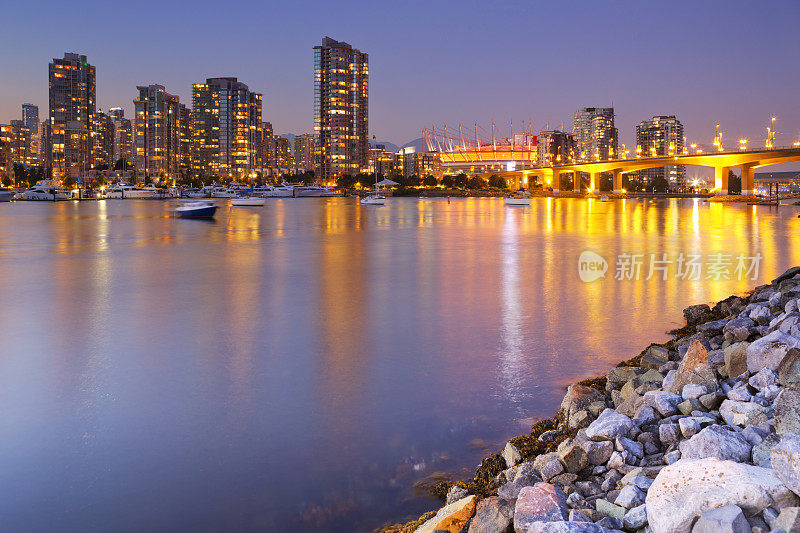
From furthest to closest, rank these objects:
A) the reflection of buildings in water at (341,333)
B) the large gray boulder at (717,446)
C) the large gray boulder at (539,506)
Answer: the reflection of buildings in water at (341,333) < the large gray boulder at (717,446) < the large gray boulder at (539,506)

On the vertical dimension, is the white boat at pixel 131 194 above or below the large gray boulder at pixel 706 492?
above

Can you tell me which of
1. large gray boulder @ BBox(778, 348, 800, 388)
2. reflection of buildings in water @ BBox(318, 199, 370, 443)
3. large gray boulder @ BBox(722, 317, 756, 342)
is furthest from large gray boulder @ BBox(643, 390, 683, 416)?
large gray boulder @ BBox(722, 317, 756, 342)

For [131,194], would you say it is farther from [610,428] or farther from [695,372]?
[610,428]

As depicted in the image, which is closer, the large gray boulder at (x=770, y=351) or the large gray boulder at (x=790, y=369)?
the large gray boulder at (x=790, y=369)

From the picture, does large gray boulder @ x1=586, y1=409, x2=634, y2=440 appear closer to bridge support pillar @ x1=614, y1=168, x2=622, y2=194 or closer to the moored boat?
the moored boat

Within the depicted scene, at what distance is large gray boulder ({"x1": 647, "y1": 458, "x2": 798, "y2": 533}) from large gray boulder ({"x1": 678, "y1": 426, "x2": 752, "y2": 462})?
1.35 ft

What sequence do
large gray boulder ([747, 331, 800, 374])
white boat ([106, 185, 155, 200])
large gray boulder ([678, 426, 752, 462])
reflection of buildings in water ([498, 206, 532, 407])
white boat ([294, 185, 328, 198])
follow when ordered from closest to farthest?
large gray boulder ([678, 426, 752, 462])
large gray boulder ([747, 331, 800, 374])
reflection of buildings in water ([498, 206, 532, 407])
white boat ([106, 185, 155, 200])
white boat ([294, 185, 328, 198])

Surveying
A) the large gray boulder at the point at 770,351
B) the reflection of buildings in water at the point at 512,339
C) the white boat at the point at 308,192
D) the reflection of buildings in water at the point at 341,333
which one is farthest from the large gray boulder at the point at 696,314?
the white boat at the point at 308,192

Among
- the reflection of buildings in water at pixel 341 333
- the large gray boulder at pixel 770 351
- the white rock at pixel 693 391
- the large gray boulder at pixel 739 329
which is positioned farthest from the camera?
the large gray boulder at pixel 739 329

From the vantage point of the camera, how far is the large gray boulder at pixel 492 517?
437cm

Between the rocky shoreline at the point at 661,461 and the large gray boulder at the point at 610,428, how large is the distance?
1 centimetres

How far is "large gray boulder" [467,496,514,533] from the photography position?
14.3 ft

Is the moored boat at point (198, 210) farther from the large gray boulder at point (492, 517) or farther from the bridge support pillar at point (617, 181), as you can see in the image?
the bridge support pillar at point (617, 181)

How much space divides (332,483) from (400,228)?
38.0 meters
